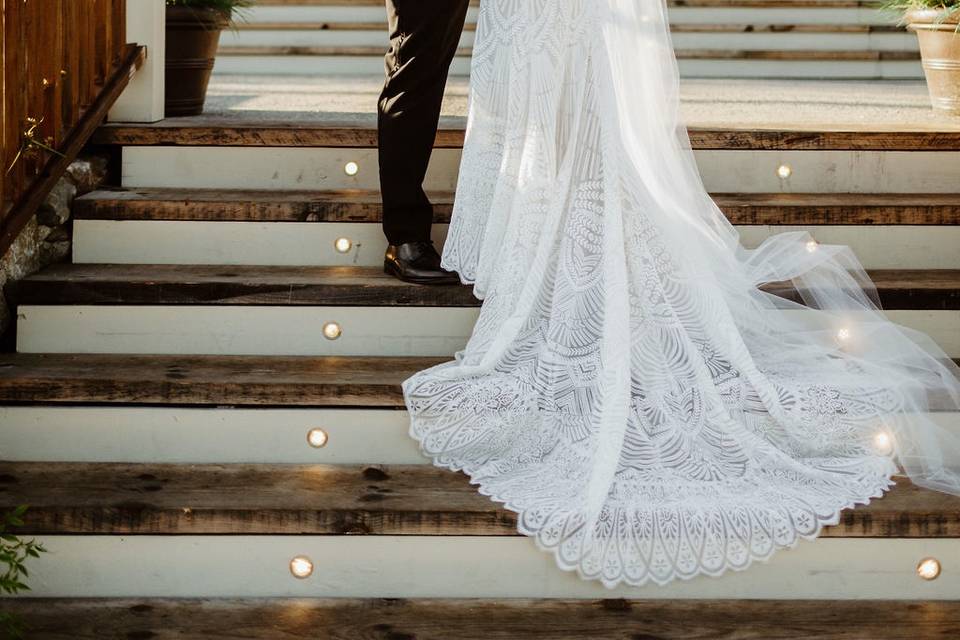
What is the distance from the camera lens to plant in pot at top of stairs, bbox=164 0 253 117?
11.4ft

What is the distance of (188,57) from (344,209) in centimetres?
102

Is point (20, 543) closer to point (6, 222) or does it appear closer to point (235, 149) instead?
point (6, 222)

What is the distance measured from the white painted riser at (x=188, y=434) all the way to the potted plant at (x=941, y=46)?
1.69m

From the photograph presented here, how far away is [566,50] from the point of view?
250 cm

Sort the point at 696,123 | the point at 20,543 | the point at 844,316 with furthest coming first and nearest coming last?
the point at 696,123 < the point at 844,316 < the point at 20,543

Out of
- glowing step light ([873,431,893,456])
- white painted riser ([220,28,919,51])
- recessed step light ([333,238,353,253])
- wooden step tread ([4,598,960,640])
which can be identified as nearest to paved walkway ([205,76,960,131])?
white painted riser ([220,28,919,51])

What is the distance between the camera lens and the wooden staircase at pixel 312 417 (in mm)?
2070

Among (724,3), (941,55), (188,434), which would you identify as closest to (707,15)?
(724,3)

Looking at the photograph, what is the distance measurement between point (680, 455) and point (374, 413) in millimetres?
601

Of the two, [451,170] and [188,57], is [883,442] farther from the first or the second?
[188,57]

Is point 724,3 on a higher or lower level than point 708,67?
higher

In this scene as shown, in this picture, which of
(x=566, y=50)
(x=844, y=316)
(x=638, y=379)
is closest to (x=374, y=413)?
(x=638, y=379)

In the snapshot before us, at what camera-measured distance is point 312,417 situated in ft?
7.75

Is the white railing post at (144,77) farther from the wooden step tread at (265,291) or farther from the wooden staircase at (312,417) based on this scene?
the wooden step tread at (265,291)
